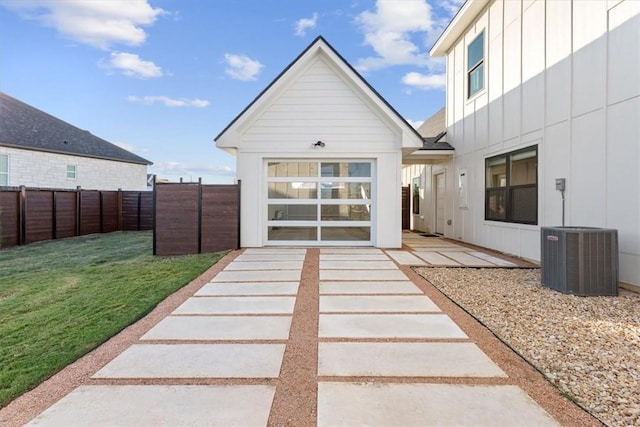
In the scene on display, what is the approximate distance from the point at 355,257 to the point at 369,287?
2829 millimetres

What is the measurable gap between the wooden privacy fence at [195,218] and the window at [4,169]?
13.1m

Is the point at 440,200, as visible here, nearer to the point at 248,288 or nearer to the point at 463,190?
the point at 463,190

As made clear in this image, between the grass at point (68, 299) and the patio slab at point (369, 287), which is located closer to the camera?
the grass at point (68, 299)

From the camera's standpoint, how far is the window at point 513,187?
8.25m

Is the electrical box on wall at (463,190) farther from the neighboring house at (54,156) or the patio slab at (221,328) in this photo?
the neighboring house at (54,156)

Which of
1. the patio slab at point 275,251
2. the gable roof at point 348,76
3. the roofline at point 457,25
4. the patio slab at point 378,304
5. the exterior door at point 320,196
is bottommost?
the patio slab at point 378,304

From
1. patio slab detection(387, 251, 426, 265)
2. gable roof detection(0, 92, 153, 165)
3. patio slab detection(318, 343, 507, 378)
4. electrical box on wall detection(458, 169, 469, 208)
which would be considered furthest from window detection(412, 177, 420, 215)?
gable roof detection(0, 92, 153, 165)

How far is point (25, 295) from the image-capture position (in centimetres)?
572

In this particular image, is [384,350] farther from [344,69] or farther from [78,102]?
[78,102]

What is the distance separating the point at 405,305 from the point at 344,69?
7.30 m

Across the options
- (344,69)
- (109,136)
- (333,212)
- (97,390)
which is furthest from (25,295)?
(109,136)

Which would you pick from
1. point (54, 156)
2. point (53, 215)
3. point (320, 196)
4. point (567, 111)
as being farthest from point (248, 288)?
point (54, 156)

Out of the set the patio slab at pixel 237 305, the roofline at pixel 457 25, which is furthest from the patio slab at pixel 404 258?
the roofline at pixel 457 25

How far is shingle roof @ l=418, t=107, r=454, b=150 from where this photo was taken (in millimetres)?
12656
